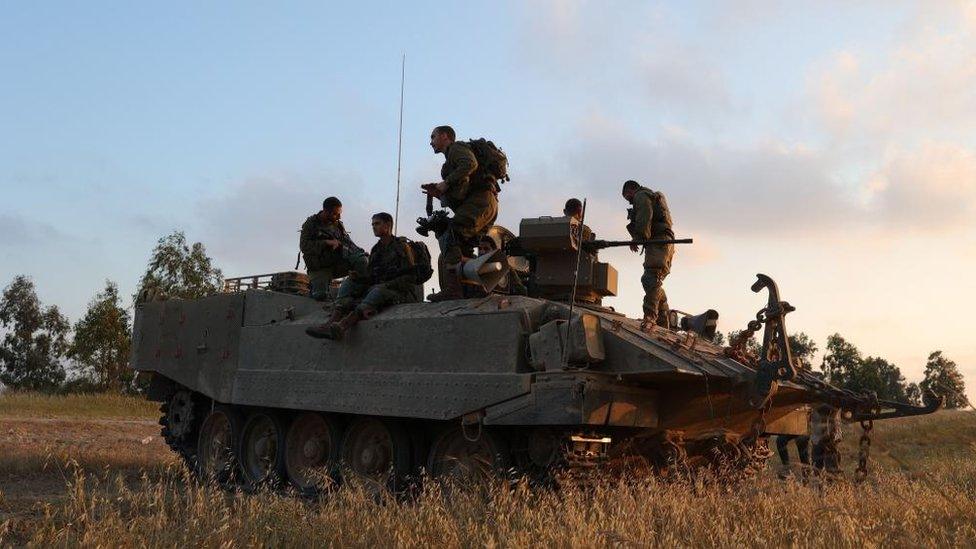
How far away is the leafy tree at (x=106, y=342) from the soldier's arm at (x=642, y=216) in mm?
35766

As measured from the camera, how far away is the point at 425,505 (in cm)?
651

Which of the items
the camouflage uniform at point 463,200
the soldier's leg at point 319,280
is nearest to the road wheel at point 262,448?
the soldier's leg at point 319,280

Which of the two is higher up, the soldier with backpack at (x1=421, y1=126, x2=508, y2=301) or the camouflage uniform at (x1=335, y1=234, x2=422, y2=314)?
the soldier with backpack at (x1=421, y1=126, x2=508, y2=301)

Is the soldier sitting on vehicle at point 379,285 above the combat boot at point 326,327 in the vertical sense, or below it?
above

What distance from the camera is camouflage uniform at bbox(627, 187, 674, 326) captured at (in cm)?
1009

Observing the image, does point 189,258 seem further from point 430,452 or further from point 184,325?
point 430,452

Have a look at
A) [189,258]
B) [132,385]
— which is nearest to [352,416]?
[189,258]

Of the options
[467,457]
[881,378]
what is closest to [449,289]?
[467,457]

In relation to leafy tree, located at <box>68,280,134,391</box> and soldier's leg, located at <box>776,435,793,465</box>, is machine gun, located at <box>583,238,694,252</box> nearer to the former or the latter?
soldier's leg, located at <box>776,435,793,465</box>

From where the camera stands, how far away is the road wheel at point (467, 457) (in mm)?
8336

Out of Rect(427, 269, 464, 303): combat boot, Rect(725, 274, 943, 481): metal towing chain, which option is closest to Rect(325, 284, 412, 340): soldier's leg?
Rect(427, 269, 464, 303): combat boot

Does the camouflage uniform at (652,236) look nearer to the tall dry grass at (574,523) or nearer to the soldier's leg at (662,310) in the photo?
the soldier's leg at (662,310)

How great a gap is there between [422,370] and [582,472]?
2.16m

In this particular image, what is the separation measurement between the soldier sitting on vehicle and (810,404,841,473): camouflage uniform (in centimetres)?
461
